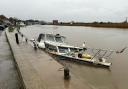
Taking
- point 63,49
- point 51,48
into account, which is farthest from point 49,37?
point 63,49

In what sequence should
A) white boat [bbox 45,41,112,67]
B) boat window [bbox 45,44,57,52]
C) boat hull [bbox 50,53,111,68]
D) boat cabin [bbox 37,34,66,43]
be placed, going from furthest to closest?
boat cabin [bbox 37,34,66,43] → boat window [bbox 45,44,57,52] → white boat [bbox 45,41,112,67] → boat hull [bbox 50,53,111,68]

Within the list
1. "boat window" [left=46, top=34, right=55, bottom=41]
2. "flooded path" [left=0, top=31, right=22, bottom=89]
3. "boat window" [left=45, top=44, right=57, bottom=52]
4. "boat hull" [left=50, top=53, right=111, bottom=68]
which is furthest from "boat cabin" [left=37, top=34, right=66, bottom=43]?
"flooded path" [left=0, top=31, right=22, bottom=89]

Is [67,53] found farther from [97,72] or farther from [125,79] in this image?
[125,79]

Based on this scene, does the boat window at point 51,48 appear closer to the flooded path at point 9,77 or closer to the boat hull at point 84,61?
the boat hull at point 84,61

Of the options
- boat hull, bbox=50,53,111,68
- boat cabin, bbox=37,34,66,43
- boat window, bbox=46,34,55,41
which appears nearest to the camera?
boat hull, bbox=50,53,111,68

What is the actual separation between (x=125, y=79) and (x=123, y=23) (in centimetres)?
8475

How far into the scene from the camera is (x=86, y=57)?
68.9ft

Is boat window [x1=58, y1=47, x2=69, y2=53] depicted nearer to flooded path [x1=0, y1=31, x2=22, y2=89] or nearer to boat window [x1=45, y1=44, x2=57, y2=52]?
boat window [x1=45, y1=44, x2=57, y2=52]

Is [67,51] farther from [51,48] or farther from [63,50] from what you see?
[51,48]

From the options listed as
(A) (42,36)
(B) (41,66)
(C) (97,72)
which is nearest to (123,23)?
(A) (42,36)

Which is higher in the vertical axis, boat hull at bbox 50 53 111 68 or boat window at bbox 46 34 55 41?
boat window at bbox 46 34 55 41

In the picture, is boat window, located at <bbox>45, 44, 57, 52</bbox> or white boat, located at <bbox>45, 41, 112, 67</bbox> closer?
white boat, located at <bbox>45, 41, 112, 67</bbox>

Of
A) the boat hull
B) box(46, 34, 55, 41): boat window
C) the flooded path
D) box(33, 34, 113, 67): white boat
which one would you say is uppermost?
box(46, 34, 55, 41): boat window

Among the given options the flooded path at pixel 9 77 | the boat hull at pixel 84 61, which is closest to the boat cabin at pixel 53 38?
the boat hull at pixel 84 61
